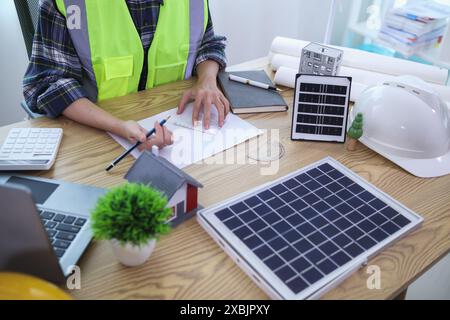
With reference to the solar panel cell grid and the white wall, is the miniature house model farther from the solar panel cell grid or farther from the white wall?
the white wall

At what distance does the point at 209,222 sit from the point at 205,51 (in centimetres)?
74

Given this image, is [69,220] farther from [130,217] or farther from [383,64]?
[383,64]

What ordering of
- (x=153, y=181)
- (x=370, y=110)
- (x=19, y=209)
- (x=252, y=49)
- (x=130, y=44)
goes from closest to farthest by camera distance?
(x=19, y=209)
(x=153, y=181)
(x=370, y=110)
(x=130, y=44)
(x=252, y=49)

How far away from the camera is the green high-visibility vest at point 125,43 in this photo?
109cm

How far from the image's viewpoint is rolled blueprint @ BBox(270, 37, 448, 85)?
1.24 m

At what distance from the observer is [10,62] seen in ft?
6.11

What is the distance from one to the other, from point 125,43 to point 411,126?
0.79 meters

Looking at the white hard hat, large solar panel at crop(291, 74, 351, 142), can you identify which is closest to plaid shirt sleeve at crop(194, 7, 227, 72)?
large solar panel at crop(291, 74, 351, 142)

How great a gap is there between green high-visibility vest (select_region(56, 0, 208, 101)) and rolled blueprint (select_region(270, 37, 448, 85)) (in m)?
0.29

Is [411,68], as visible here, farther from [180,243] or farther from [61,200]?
[61,200]

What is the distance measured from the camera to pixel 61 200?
2.65 feet

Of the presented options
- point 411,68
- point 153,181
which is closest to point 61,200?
point 153,181

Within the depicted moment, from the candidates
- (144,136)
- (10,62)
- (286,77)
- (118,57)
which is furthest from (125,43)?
(10,62)

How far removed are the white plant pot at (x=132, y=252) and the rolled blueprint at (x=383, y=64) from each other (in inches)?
33.4
